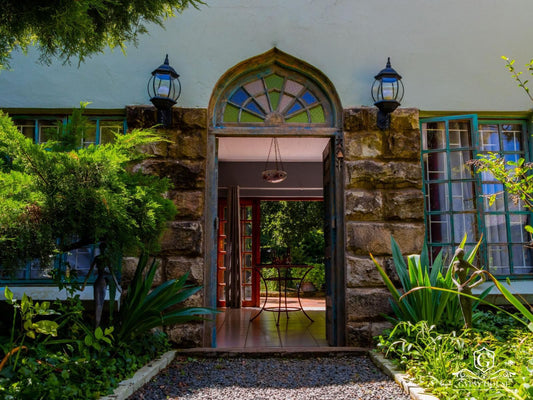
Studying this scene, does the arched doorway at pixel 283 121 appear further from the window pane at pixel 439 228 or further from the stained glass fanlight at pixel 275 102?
the window pane at pixel 439 228

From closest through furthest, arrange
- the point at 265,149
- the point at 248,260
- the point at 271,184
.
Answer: the point at 265,149, the point at 271,184, the point at 248,260

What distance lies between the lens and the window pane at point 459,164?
4352 millimetres

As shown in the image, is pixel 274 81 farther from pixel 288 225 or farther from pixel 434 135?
pixel 288 225

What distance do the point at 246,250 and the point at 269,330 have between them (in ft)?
10.8

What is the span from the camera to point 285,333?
537cm

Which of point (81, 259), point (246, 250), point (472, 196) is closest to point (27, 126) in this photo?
point (81, 259)

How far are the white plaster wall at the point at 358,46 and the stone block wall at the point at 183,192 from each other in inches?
16.9

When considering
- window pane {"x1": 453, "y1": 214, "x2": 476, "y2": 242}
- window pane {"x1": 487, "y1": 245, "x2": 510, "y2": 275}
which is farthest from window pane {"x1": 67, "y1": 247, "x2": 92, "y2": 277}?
window pane {"x1": 487, "y1": 245, "x2": 510, "y2": 275}

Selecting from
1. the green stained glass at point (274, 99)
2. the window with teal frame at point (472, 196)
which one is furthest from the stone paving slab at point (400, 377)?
the green stained glass at point (274, 99)

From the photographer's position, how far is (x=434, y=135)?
4449mm

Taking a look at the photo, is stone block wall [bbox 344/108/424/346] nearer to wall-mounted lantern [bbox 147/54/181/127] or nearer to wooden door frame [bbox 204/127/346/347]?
wooden door frame [bbox 204/127/346/347]

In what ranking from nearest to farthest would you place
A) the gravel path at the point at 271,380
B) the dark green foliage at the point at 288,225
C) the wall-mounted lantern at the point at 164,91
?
the gravel path at the point at 271,380 → the wall-mounted lantern at the point at 164,91 → the dark green foliage at the point at 288,225

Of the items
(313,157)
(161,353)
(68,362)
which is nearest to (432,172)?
(161,353)

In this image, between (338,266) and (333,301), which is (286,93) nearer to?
(338,266)
